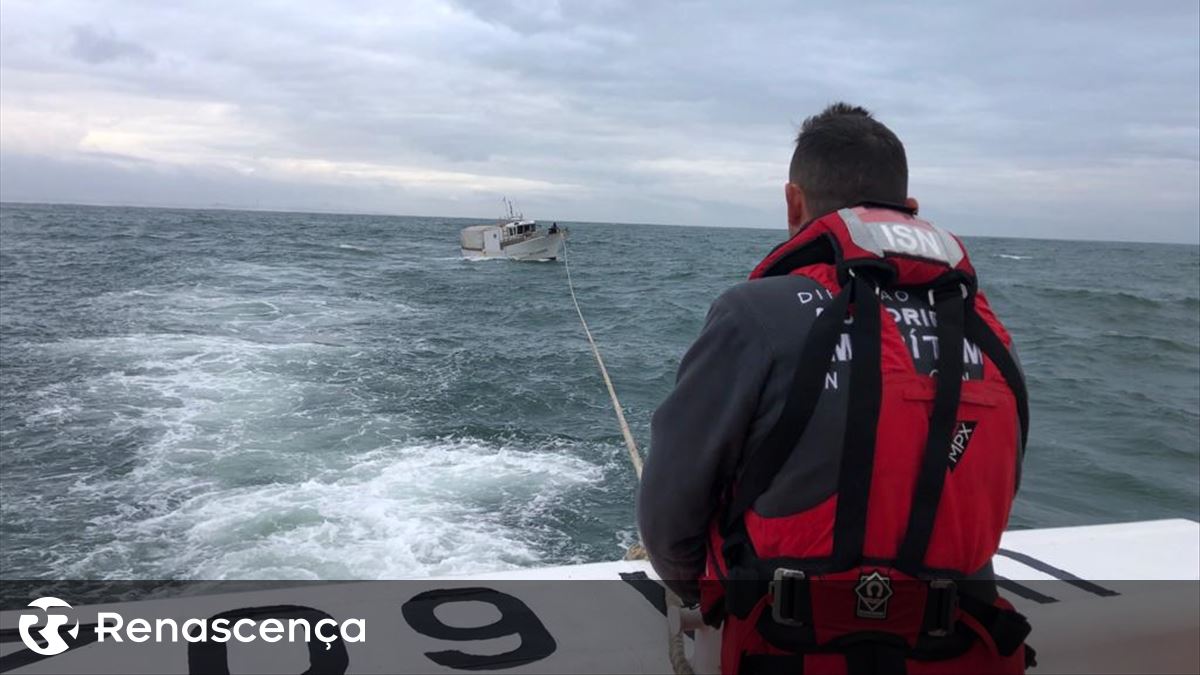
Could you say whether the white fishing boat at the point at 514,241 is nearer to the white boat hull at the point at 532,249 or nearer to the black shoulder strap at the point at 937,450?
the white boat hull at the point at 532,249

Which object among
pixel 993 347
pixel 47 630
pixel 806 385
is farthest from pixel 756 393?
pixel 47 630

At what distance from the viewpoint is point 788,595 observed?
1.33 metres

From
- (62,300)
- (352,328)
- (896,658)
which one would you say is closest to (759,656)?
(896,658)

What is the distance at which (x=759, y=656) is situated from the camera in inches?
55.1

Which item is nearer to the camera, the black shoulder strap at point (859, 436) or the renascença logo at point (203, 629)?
the black shoulder strap at point (859, 436)

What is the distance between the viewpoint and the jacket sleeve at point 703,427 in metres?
1.34

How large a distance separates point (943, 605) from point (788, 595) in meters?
0.25

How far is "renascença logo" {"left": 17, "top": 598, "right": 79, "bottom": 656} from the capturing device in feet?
7.33

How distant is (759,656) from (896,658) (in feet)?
0.71

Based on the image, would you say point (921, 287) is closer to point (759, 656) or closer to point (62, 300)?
point (759, 656)

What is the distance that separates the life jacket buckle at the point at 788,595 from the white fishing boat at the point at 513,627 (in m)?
0.54

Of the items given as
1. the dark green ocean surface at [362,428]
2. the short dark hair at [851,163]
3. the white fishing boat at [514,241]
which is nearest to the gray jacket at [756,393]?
the short dark hair at [851,163]

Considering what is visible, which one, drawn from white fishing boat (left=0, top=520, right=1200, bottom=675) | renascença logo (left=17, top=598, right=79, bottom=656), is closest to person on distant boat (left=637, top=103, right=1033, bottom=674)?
white fishing boat (left=0, top=520, right=1200, bottom=675)

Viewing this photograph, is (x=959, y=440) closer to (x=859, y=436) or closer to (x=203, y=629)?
(x=859, y=436)
